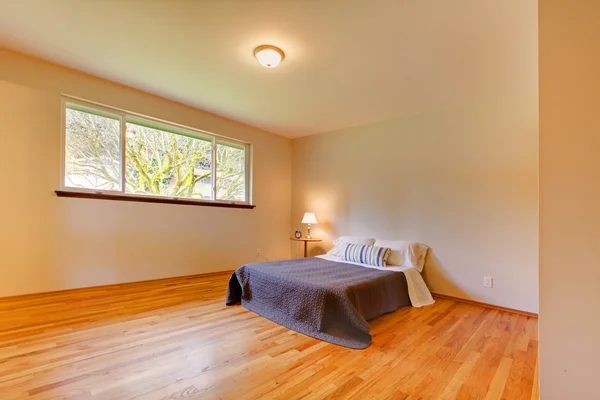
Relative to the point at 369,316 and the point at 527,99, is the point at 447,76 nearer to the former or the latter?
the point at 527,99

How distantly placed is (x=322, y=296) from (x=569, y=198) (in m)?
1.75

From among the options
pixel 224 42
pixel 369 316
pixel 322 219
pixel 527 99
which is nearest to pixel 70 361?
pixel 369 316

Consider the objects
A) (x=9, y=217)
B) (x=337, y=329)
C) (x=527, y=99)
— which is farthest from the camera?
(x=527, y=99)

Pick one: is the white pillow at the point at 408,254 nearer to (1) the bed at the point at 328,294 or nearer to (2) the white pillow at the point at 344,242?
(1) the bed at the point at 328,294

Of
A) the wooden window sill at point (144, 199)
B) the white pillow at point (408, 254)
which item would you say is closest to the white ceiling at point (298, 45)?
the wooden window sill at point (144, 199)

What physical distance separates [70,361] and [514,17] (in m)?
3.66

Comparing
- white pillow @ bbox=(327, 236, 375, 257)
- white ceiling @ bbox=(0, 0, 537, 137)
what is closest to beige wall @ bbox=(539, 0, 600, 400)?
white ceiling @ bbox=(0, 0, 537, 137)

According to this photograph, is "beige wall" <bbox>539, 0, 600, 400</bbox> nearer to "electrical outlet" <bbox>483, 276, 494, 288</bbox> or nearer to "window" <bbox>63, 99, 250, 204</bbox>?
"electrical outlet" <bbox>483, 276, 494, 288</bbox>

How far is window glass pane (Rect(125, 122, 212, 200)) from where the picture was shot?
365 centimetres

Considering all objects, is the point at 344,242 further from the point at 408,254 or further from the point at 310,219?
the point at 408,254

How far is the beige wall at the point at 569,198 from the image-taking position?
1.03m

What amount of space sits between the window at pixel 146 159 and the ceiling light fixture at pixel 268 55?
6.66 ft

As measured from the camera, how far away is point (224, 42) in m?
2.38

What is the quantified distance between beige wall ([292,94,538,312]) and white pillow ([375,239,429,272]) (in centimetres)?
13
